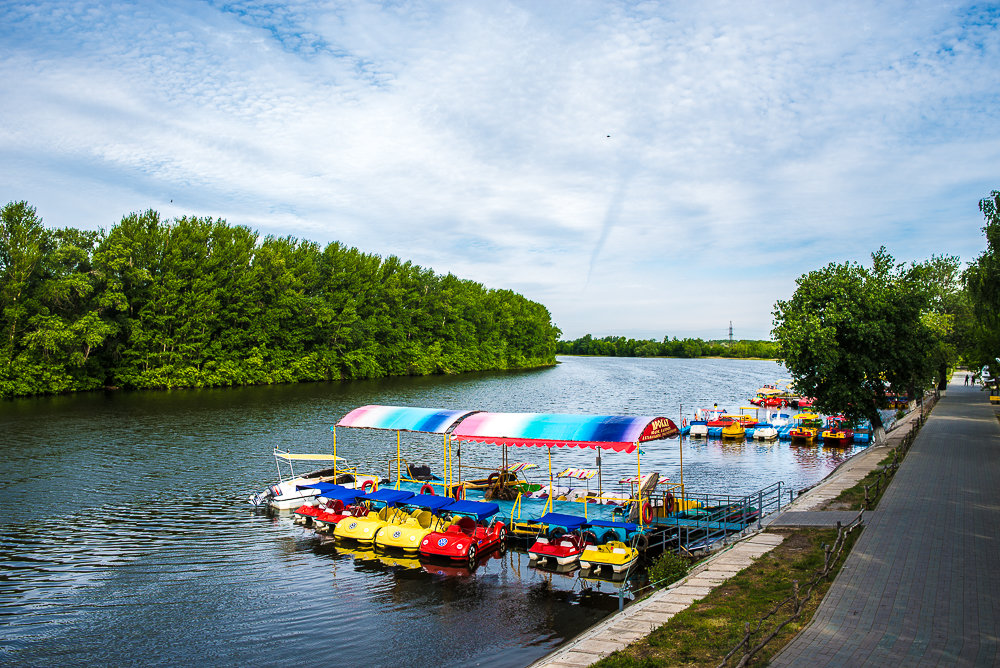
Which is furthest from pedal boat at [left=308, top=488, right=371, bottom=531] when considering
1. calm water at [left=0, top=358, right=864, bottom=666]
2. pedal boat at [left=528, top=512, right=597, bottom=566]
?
pedal boat at [left=528, top=512, right=597, bottom=566]

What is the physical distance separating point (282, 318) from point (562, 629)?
84962 millimetres

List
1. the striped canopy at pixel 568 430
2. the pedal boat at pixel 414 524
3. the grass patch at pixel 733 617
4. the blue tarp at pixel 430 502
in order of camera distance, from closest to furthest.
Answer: the grass patch at pixel 733 617 < the pedal boat at pixel 414 524 < the blue tarp at pixel 430 502 < the striped canopy at pixel 568 430

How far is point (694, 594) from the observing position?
45.4ft

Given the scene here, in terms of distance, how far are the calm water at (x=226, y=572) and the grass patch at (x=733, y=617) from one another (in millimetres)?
3457

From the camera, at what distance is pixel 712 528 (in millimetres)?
21656

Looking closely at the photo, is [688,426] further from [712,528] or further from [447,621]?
[447,621]

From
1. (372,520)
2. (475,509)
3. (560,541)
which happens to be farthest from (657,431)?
(372,520)

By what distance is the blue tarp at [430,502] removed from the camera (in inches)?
866

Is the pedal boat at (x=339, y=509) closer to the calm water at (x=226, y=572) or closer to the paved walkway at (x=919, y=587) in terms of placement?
the calm water at (x=226, y=572)

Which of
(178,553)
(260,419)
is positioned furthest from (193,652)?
(260,419)

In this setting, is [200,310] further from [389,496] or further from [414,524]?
[414,524]

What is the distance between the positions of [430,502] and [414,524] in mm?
1116

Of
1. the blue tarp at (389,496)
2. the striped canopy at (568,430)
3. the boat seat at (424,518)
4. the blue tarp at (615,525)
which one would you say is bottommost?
the boat seat at (424,518)

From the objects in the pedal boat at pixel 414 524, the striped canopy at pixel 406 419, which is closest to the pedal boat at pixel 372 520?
the pedal boat at pixel 414 524
